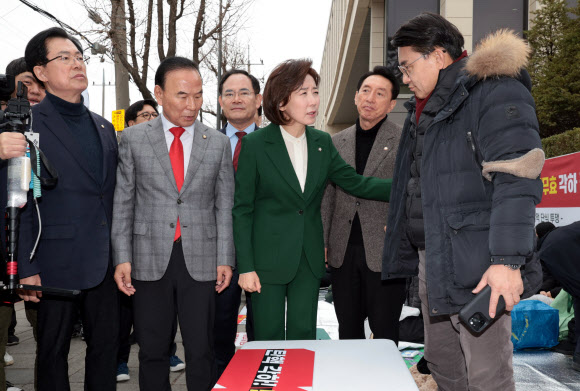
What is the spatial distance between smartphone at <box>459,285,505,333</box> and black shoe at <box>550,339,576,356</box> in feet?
13.7

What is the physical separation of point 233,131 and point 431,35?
200 cm

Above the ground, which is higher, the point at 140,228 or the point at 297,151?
the point at 297,151

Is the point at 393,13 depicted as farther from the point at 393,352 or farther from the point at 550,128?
the point at 393,352

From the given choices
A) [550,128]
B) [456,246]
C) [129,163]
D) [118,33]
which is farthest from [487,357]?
[550,128]

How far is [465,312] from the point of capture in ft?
6.77

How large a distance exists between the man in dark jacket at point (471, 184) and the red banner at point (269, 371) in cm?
72

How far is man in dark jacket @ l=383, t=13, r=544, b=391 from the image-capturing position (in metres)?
2.01

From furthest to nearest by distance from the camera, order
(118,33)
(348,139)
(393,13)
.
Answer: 1. (393,13)
2. (118,33)
3. (348,139)

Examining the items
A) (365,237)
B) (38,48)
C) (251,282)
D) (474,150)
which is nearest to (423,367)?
(365,237)

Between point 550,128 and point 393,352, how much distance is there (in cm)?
1514

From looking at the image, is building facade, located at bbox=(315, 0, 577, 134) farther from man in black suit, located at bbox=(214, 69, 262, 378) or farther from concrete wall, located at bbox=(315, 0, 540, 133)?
man in black suit, located at bbox=(214, 69, 262, 378)

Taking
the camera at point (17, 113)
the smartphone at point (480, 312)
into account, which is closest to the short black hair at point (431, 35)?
the smartphone at point (480, 312)

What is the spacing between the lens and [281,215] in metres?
2.81

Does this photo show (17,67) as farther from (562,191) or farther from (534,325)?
(562,191)
